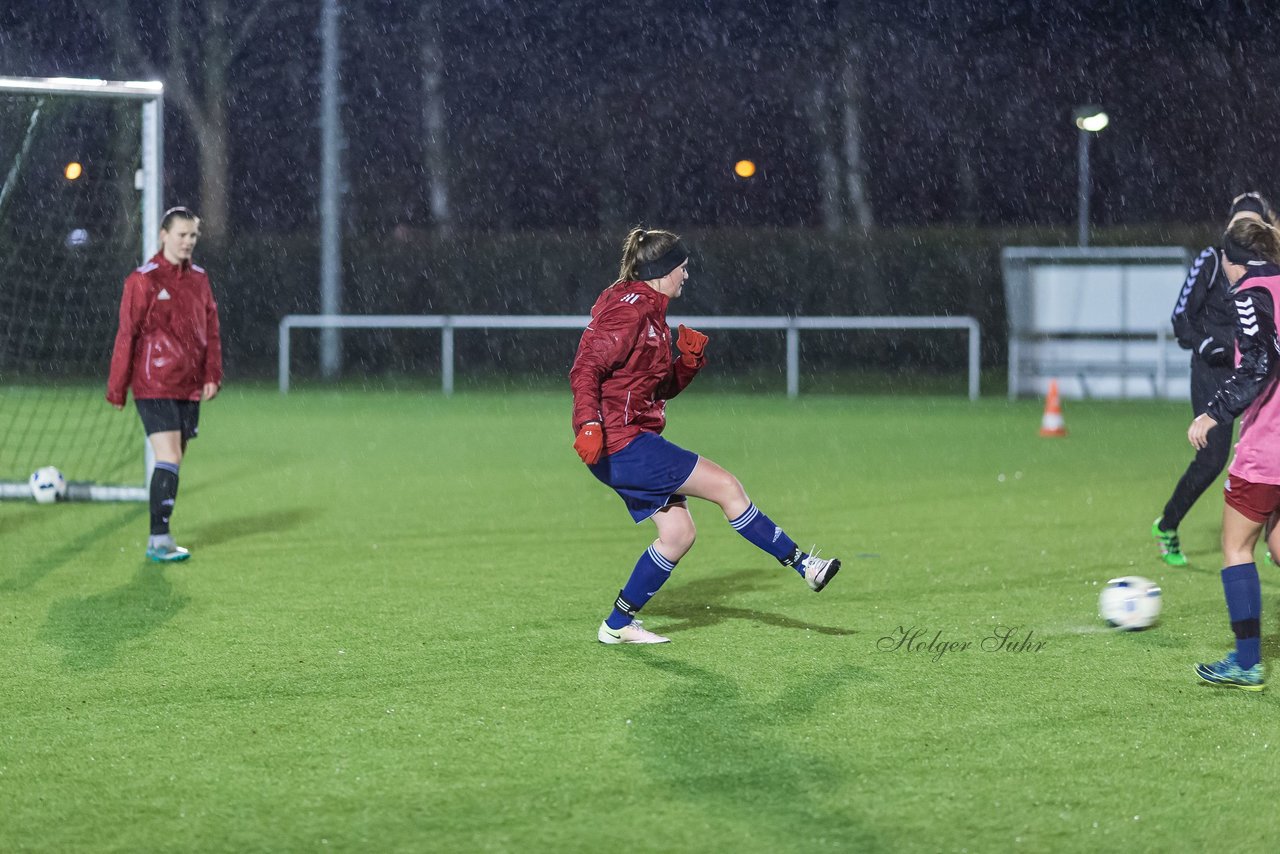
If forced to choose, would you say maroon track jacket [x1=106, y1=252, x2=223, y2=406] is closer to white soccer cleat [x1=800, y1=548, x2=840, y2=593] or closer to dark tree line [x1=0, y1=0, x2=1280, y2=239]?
white soccer cleat [x1=800, y1=548, x2=840, y2=593]

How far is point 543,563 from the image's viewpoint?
27.2ft

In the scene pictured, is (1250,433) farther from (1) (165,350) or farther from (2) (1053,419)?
(2) (1053,419)

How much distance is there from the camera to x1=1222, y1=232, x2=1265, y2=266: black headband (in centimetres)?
541

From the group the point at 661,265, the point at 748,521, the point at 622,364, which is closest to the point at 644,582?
the point at 748,521

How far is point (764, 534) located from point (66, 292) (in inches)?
522

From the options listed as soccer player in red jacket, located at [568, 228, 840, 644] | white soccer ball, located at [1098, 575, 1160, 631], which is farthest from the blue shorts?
white soccer ball, located at [1098, 575, 1160, 631]

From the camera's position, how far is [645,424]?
6.08 m

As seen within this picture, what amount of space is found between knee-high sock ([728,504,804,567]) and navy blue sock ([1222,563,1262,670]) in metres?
1.62

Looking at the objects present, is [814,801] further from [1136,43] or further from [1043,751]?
[1136,43]

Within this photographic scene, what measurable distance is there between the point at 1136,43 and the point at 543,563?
32.8 meters

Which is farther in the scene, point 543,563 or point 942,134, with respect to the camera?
point 942,134

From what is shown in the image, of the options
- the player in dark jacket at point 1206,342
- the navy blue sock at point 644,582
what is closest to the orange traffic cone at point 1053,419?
the player in dark jacket at point 1206,342

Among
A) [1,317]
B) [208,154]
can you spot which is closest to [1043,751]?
[1,317]

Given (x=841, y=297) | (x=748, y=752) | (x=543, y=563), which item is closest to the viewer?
(x=748, y=752)
